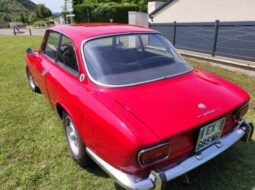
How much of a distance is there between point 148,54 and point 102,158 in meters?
1.54

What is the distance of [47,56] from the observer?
395 cm

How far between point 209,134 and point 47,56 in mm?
2870

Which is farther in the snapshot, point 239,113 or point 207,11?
point 207,11

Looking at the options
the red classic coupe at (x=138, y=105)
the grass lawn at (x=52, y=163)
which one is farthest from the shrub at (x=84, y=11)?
the red classic coupe at (x=138, y=105)

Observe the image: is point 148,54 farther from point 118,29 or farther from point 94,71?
point 94,71

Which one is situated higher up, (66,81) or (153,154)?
(66,81)

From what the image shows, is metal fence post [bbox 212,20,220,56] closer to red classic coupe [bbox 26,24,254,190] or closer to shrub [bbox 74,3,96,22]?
red classic coupe [bbox 26,24,254,190]

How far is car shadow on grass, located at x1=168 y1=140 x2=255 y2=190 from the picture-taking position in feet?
8.47

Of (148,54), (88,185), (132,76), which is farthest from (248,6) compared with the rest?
(88,185)

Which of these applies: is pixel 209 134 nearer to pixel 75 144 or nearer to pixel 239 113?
pixel 239 113

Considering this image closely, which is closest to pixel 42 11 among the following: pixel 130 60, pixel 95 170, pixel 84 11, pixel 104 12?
pixel 84 11

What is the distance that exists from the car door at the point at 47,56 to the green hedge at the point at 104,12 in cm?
2707

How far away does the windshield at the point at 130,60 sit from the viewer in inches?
102

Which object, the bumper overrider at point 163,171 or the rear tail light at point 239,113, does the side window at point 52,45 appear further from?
the rear tail light at point 239,113
